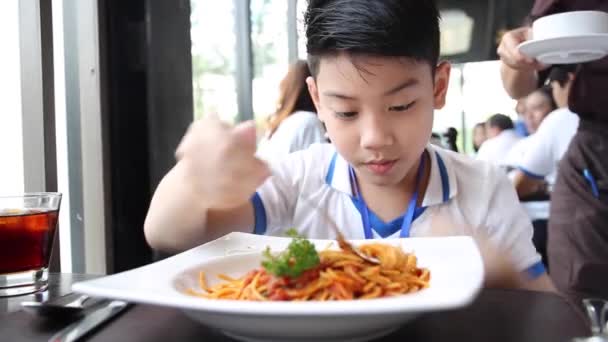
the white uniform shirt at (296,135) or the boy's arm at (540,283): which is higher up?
the white uniform shirt at (296,135)

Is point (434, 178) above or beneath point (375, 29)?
beneath

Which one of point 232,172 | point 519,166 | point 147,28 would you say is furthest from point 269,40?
point 232,172

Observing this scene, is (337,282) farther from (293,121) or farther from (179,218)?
(293,121)

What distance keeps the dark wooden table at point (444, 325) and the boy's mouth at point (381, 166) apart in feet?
1.06

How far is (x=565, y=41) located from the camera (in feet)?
4.27

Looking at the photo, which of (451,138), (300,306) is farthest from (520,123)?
(300,306)

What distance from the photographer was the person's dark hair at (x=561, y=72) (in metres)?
1.93

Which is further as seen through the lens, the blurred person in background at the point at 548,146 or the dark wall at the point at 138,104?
the blurred person in background at the point at 548,146

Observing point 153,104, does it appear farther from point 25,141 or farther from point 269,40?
point 269,40

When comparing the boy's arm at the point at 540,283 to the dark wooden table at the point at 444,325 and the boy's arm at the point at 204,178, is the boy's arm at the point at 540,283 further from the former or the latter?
the boy's arm at the point at 204,178

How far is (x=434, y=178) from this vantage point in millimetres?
1185

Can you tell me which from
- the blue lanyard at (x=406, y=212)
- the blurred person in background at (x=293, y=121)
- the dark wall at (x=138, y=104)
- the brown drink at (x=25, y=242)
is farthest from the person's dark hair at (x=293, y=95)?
the brown drink at (x=25, y=242)

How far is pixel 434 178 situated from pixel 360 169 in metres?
0.22

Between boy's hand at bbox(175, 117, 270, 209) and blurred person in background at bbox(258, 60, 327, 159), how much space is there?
1.65 m
